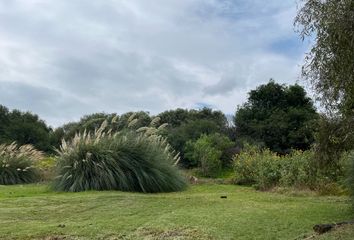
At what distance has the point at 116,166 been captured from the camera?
12.8m

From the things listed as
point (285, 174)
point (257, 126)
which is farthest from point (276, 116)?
point (285, 174)

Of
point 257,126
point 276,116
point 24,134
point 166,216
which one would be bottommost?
point 166,216

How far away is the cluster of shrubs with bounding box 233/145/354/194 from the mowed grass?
1259 millimetres

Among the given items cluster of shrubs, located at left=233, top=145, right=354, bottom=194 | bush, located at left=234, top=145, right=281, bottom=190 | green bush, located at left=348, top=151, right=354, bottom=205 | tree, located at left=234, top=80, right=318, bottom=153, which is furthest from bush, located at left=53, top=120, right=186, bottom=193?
tree, located at left=234, top=80, right=318, bottom=153

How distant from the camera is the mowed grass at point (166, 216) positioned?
6707mm

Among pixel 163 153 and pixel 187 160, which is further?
pixel 187 160

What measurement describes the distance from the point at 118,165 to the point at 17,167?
Result: 6157 millimetres

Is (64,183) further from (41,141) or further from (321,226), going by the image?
(41,141)

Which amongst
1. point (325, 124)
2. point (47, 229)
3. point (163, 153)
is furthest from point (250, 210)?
point (163, 153)

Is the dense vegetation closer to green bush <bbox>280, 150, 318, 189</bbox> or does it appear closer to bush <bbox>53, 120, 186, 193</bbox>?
green bush <bbox>280, 150, 318, 189</bbox>

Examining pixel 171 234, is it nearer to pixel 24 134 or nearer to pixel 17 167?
pixel 17 167

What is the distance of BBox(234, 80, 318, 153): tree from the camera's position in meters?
28.2

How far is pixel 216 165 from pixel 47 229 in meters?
14.0

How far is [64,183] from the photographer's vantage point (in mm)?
12727
